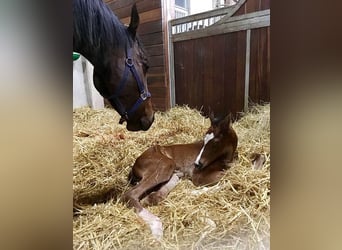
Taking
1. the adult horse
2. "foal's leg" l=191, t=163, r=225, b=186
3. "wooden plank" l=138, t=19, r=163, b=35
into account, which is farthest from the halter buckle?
"foal's leg" l=191, t=163, r=225, b=186

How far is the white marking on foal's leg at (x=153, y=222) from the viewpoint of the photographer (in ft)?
3.66

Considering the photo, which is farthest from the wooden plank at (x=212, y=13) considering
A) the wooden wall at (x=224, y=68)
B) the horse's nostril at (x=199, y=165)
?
the horse's nostril at (x=199, y=165)

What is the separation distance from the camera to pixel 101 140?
1.16 m

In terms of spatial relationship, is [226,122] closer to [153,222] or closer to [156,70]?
[156,70]

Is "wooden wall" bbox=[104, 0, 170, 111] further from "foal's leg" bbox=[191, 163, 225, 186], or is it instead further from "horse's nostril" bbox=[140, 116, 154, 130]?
"foal's leg" bbox=[191, 163, 225, 186]

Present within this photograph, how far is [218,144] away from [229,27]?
0.43m

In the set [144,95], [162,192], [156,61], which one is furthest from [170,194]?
[156,61]

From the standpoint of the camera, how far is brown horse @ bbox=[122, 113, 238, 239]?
117 centimetres

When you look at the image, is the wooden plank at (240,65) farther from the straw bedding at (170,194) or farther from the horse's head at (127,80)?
the horse's head at (127,80)

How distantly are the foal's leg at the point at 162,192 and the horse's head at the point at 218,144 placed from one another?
3.6 inches

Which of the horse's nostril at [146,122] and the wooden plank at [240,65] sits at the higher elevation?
the wooden plank at [240,65]
